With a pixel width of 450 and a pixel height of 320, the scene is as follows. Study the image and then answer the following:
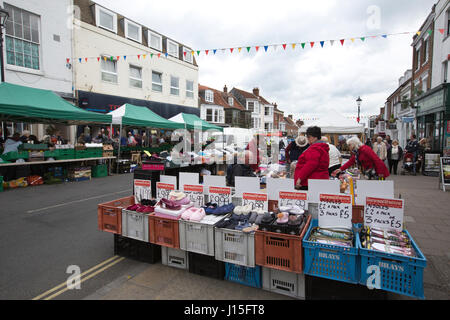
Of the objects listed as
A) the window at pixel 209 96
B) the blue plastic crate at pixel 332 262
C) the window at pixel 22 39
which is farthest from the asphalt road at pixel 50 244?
the window at pixel 209 96

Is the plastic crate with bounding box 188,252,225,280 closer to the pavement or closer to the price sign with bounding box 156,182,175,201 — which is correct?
the pavement

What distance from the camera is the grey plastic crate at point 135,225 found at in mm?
3583

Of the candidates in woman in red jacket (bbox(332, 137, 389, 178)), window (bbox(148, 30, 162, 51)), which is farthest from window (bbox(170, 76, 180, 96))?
woman in red jacket (bbox(332, 137, 389, 178))

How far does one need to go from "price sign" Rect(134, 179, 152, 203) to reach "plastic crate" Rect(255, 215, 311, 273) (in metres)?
2.35

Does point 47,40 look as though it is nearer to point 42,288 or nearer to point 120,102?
point 120,102

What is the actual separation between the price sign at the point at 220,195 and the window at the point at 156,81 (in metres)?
18.1

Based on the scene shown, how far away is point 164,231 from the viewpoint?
3.43 metres

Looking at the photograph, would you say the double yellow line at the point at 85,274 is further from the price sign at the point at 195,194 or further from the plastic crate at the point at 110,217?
the price sign at the point at 195,194

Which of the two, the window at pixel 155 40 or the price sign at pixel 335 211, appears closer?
the price sign at pixel 335 211

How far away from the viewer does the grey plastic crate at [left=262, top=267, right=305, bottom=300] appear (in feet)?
9.41

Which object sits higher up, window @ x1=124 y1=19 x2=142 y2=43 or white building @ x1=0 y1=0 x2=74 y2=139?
window @ x1=124 y1=19 x2=142 y2=43

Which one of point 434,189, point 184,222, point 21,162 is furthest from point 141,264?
point 434,189

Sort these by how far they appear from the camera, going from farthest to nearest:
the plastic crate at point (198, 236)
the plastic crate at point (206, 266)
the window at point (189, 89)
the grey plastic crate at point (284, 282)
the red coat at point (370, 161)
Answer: the window at point (189, 89)
the red coat at point (370, 161)
the plastic crate at point (206, 266)
the plastic crate at point (198, 236)
the grey plastic crate at point (284, 282)
